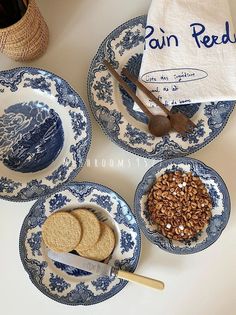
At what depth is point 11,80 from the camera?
738mm

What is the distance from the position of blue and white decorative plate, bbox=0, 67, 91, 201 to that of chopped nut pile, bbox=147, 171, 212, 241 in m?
0.13

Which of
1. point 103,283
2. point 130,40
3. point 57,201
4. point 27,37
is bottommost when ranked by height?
point 103,283

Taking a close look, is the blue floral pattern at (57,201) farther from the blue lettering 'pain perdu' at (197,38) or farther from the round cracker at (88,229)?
the blue lettering 'pain perdu' at (197,38)

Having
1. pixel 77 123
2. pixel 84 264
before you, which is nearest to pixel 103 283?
pixel 84 264

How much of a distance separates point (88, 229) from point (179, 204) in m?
0.15

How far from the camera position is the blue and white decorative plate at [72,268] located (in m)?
0.74

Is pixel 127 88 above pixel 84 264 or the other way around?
above

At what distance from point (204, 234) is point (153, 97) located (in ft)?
0.76

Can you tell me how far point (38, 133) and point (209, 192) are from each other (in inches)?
11.4

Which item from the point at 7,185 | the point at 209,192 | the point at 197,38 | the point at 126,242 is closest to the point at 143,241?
the point at 126,242

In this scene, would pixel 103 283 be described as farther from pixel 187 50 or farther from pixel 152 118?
pixel 187 50

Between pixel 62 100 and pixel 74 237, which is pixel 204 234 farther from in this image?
pixel 62 100

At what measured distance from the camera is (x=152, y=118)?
2.45ft

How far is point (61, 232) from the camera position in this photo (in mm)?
728
